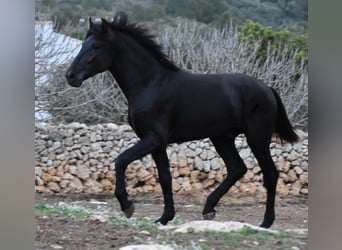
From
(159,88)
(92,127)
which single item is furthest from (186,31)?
(92,127)

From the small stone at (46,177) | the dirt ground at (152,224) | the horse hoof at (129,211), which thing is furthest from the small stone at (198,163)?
the small stone at (46,177)

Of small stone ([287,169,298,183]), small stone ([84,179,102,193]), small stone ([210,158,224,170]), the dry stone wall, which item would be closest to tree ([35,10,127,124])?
the dry stone wall

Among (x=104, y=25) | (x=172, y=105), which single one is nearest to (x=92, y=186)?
(x=172, y=105)

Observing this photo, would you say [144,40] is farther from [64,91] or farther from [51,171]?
[51,171]

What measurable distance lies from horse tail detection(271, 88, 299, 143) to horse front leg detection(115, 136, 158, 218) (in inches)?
33.1

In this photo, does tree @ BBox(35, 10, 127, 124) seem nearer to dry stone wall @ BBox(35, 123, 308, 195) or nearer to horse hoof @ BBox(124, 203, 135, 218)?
dry stone wall @ BBox(35, 123, 308, 195)

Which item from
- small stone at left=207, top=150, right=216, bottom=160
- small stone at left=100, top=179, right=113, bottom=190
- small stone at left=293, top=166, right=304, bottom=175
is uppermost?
small stone at left=207, top=150, right=216, bottom=160

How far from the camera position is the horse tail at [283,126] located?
399 cm

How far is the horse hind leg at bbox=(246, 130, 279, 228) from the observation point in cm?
394
